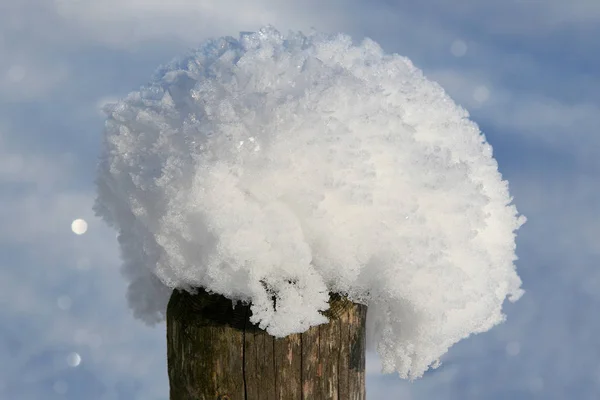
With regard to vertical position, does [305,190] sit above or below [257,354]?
above

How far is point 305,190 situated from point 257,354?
693 mm

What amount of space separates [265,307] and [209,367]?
40 centimetres

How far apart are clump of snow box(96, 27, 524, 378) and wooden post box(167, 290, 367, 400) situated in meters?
0.10

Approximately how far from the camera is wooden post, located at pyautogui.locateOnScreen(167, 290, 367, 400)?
2.45 meters

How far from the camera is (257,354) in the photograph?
2447 mm

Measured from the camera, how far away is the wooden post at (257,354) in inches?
96.5

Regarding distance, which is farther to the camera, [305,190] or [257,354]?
[257,354]

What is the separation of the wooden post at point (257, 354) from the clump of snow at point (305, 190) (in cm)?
10

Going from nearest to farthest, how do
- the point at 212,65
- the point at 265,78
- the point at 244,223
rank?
the point at 244,223
the point at 265,78
the point at 212,65

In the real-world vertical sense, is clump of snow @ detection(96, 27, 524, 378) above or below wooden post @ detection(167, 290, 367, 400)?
above

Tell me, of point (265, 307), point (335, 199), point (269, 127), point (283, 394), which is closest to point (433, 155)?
point (335, 199)

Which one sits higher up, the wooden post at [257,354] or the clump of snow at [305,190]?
the clump of snow at [305,190]

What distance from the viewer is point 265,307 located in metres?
2.34

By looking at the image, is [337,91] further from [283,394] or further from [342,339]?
[283,394]
